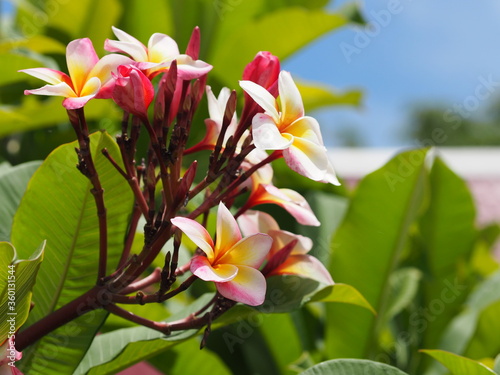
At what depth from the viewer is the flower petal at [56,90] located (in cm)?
55

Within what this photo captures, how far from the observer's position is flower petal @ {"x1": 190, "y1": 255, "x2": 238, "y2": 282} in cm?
52

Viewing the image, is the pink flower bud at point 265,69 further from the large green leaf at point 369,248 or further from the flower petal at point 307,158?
the large green leaf at point 369,248

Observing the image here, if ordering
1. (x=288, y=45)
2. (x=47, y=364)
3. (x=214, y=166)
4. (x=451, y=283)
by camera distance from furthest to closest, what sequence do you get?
1. (x=288, y=45)
2. (x=451, y=283)
3. (x=47, y=364)
4. (x=214, y=166)

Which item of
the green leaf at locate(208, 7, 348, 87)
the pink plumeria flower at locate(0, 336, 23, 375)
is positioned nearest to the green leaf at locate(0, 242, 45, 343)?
the pink plumeria flower at locate(0, 336, 23, 375)

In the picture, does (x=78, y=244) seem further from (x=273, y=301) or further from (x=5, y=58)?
(x=5, y=58)

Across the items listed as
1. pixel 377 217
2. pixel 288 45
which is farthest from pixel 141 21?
pixel 377 217

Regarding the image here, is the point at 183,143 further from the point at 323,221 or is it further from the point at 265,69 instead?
the point at 323,221

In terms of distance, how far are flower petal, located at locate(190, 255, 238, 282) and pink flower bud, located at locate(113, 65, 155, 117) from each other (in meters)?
0.14

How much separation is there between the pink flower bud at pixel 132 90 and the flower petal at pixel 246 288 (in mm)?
168

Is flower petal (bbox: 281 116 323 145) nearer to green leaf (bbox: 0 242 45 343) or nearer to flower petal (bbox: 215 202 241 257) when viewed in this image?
flower petal (bbox: 215 202 241 257)

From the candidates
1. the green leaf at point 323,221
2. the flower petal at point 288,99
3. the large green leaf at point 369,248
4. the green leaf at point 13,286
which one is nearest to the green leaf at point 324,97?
the green leaf at point 323,221

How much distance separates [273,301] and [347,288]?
83mm

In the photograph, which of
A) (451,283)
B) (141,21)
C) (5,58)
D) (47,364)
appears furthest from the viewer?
(141,21)

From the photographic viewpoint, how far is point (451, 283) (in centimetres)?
135
